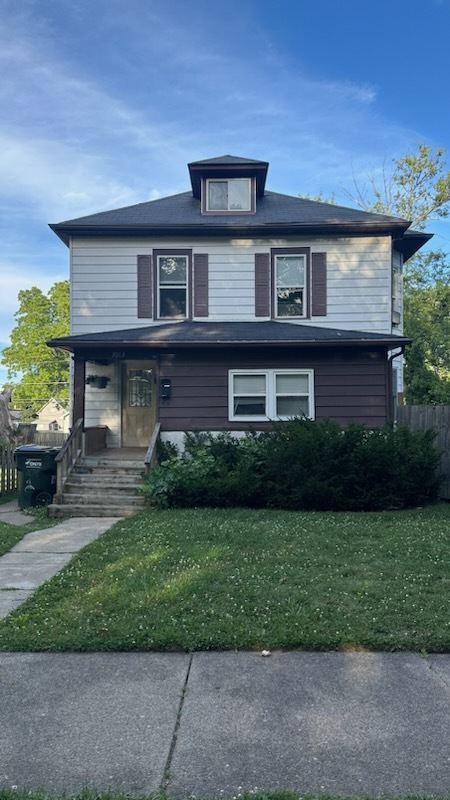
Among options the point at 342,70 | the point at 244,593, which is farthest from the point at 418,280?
the point at 244,593

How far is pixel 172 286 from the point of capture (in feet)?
41.4

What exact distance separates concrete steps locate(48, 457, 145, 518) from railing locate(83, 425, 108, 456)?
45 cm

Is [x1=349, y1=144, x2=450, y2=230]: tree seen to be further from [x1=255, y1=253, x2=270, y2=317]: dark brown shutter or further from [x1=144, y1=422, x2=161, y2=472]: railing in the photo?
[x1=144, y1=422, x2=161, y2=472]: railing

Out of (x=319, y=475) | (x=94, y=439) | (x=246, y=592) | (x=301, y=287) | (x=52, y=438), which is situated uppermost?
(x=301, y=287)

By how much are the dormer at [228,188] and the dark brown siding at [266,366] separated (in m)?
4.19

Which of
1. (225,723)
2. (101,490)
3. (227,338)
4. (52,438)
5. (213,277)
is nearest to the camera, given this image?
(225,723)

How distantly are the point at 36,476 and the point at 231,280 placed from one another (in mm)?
6254

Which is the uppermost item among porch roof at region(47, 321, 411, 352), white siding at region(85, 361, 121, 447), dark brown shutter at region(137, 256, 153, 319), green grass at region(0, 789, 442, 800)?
dark brown shutter at region(137, 256, 153, 319)

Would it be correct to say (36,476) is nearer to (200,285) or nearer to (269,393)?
(269,393)

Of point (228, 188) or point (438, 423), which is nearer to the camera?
point (438, 423)

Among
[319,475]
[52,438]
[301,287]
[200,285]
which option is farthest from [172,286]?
[52,438]

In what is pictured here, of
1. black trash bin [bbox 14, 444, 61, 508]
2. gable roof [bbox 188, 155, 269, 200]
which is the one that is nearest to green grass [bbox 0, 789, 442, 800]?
black trash bin [bbox 14, 444, 61, 508]

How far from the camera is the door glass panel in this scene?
12.7 meters

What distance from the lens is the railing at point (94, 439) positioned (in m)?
11.1
